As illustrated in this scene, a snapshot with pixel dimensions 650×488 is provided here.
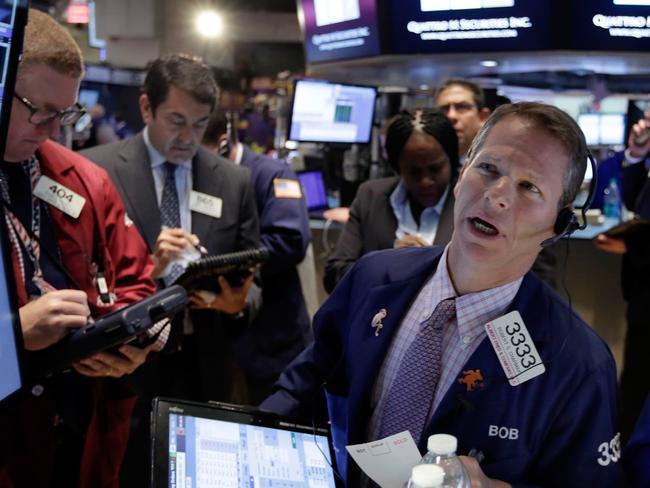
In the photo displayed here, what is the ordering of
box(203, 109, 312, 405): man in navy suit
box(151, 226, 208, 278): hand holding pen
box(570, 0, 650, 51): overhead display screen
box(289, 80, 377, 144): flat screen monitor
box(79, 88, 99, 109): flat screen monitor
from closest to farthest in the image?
box(151, 226, 208, 278): hand holding pen < box(203, 109, 312, 405): man in navy suit < box(570, 0, 650, 51): overhead display screen < box(289, 80, 377, 144): flat screen monitor < box(79, 88, 99, 109): flat screen monitor

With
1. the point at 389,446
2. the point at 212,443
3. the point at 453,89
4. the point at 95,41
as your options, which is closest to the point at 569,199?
the point at 389,446

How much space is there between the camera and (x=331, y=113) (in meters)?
4.61

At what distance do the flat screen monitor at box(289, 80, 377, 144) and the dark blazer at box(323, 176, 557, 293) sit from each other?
5.31ft

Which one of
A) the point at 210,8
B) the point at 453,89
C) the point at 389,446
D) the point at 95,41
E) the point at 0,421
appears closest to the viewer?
the point at 389,446

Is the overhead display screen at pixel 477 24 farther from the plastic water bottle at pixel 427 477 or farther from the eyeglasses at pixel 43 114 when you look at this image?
the plastic water bottle at pixel 427 477

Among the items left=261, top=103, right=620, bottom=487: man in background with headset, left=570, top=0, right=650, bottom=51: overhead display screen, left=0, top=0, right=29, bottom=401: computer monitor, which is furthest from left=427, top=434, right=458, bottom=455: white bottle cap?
left=570, top=0, right=650, bottom=51: overhead display screen

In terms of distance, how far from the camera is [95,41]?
13.0 m

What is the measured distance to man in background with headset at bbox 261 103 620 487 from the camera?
1.36m

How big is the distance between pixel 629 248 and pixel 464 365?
2.69m

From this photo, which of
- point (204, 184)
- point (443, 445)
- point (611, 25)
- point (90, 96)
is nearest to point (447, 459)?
point (443, 445)

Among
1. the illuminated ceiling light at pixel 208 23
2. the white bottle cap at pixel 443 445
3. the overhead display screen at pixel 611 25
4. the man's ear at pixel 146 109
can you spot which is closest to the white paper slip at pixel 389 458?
the white bottle cap at pixel 443 445

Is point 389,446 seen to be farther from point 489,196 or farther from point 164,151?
point 164,151

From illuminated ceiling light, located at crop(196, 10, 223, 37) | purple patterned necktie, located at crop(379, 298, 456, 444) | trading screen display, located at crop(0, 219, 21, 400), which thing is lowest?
purple patterned necktie, located at crop(379, 298, 456, 444)

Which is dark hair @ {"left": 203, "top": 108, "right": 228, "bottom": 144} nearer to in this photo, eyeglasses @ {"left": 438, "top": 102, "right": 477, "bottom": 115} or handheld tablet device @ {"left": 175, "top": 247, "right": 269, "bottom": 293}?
eyeglasses @ {"left": 438, "top": 102, "right": 477, "bottom": 115}
